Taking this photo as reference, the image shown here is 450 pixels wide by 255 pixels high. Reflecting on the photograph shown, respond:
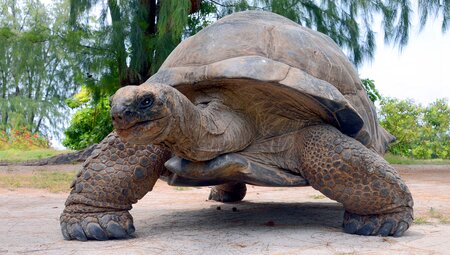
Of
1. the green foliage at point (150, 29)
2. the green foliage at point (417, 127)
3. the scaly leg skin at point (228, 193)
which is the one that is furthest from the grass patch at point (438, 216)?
the green foliage at point (417, 127)

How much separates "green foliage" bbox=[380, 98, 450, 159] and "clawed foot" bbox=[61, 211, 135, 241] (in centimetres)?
1322

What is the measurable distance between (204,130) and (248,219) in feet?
3.47

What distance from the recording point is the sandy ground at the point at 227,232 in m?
2.36

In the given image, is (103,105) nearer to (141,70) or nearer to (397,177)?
(141,70)

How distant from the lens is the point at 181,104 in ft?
7.34

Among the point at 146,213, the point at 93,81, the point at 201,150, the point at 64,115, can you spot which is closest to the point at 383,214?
the point at 201,150

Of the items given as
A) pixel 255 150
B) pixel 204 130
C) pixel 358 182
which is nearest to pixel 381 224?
pixel 358 182

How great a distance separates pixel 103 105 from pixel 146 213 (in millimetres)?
9144

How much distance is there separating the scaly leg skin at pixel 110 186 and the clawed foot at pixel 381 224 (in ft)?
3.47

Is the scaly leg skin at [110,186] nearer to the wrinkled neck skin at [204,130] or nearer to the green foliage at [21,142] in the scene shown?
the wrinkled neck skin at [204,130]

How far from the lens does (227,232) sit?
9.13ft

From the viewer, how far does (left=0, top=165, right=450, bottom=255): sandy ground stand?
7.74 ft

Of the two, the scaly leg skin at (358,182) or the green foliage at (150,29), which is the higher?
the green foliage at (150,29)

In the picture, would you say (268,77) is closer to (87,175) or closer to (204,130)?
(204,130)
